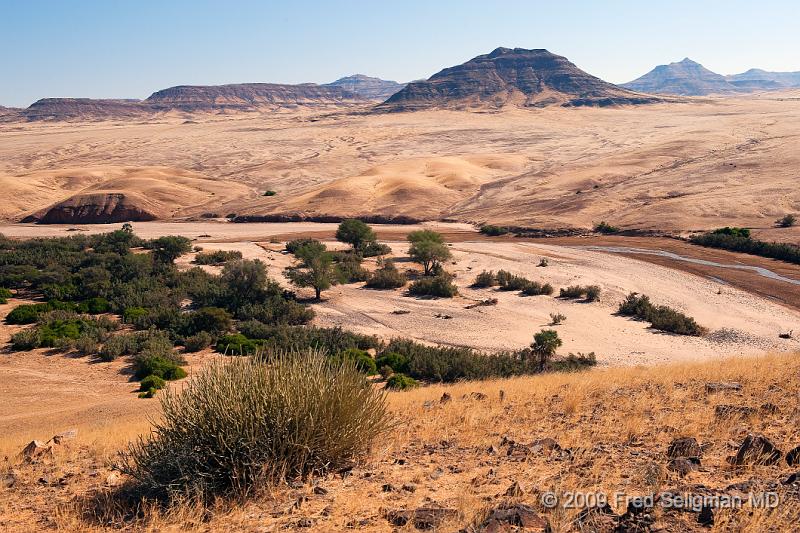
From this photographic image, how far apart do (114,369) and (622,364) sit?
52.7 feet

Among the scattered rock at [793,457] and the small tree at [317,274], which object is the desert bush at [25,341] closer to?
the small tree at [317,274]

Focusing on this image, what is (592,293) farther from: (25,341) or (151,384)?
(25,341)

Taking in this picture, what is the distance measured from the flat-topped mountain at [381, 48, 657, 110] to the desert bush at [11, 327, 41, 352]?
130394mm

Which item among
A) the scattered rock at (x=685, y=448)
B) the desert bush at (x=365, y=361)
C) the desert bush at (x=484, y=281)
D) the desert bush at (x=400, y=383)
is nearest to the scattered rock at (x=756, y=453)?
the scattered rock at (x=685, y=448)

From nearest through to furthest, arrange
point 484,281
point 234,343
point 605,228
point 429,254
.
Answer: point 234,343, point 484,281, point 429,254, point 605,228

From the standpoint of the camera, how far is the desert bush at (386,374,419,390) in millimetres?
16469

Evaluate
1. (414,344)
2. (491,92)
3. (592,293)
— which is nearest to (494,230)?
(592,293)

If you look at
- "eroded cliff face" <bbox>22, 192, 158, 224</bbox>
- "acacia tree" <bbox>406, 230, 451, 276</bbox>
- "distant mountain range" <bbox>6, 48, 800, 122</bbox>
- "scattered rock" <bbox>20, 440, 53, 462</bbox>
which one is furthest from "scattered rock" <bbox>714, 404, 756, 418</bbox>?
"distant mountain range" <bbox>6, 48, 800, 122</bbox>

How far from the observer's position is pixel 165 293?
2803 cm

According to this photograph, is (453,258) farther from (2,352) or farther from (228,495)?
(228,495)

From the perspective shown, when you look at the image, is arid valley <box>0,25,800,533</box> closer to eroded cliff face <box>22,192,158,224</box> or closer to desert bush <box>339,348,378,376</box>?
desert bush <box>339,348,378,376</box>

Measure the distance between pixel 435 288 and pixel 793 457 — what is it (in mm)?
23821

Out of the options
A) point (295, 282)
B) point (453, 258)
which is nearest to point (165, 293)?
point (295, 282)

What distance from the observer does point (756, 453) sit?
245 inches
